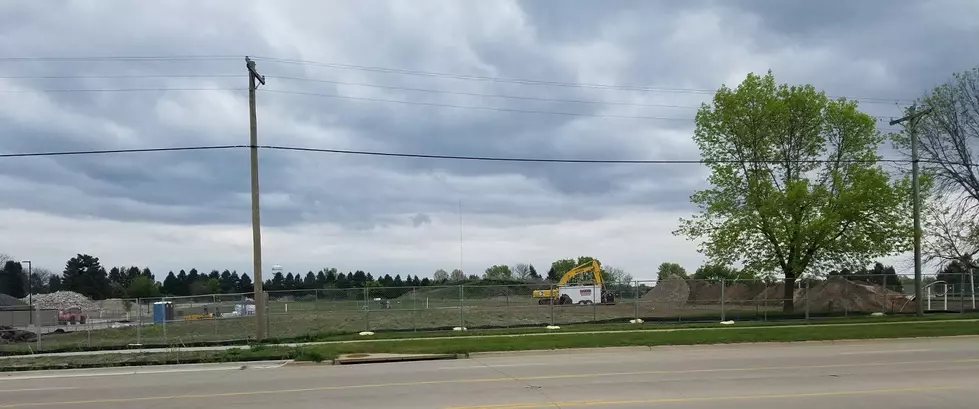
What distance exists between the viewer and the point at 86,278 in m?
118

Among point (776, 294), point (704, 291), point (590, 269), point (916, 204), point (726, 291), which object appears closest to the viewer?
point (916, 204)

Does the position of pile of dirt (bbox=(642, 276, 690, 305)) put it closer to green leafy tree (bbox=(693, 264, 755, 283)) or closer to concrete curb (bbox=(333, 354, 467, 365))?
green leafy tree (bbox=(693, 264, 755, 283))

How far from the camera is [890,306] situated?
35438 mm

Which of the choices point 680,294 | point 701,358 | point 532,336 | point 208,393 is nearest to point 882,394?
point 701,358

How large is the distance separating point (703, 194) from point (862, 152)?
753 cm

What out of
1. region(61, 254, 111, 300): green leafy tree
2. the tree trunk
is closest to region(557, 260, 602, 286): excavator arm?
the tree trunk

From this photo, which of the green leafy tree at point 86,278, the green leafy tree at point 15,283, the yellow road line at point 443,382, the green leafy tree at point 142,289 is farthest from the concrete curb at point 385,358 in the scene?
the green leafy tree at point 86,278

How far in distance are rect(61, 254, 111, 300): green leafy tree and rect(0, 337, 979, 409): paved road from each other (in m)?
109

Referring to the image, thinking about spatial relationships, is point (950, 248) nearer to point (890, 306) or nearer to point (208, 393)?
point (890, 306)

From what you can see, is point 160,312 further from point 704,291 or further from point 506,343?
point 704,291

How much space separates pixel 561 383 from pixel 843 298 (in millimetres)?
26616

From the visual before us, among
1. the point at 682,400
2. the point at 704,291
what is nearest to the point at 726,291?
the point at 704,291

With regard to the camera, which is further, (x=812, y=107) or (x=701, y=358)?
(x=812, y=107)

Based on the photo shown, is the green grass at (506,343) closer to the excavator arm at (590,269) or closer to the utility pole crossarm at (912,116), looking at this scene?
the utility pole crossarm at (912,116)
